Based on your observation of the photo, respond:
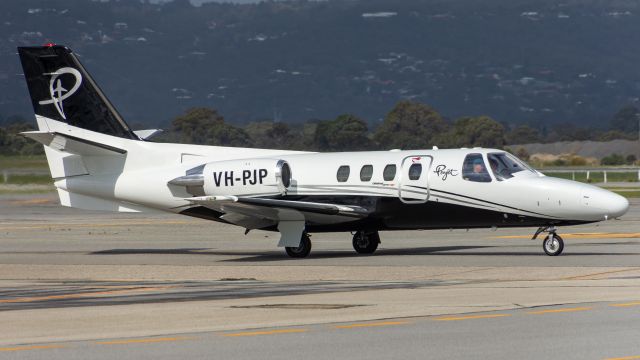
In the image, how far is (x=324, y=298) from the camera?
2077 cm

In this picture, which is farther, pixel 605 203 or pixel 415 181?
pixel 415 181

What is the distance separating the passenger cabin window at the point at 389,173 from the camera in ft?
104

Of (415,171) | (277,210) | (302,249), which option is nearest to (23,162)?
(302,249)

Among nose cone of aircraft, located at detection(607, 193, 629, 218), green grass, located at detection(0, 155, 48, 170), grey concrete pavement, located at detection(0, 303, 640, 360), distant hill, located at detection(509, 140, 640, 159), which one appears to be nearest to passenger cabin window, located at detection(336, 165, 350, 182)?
nose cone of aircraft, located at detection(607, 193, 629, 218)

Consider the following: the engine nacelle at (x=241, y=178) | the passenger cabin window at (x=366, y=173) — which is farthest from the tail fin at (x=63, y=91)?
the passenger cabin window at (x=366, y=173)

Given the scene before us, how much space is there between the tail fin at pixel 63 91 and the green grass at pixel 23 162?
195ft

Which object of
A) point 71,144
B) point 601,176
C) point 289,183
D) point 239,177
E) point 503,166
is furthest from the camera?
point 601,176

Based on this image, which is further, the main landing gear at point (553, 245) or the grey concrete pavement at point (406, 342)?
the main landing gear at point (553, 245)

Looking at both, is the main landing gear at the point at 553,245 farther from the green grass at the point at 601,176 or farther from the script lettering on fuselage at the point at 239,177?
the green grass at the point at 601,176

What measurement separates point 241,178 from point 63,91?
5.71m

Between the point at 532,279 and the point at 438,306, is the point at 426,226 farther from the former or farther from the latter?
the point at 438,306

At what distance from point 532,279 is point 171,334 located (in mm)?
9474

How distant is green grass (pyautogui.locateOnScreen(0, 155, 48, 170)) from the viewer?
92.9 metres

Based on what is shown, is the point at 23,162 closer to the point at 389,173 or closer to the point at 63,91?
the point at 63,91
